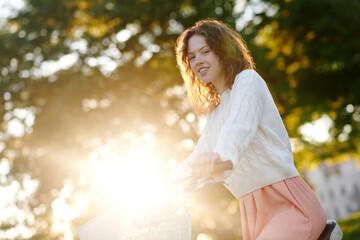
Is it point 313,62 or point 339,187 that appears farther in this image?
point 339,187

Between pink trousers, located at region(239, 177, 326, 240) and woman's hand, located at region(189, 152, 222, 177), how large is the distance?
1.44 ft

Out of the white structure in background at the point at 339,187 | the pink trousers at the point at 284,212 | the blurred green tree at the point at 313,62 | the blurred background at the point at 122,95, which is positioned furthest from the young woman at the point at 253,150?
the white structure in background at the point at 339,187

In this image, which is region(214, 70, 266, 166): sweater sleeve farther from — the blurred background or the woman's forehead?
the blurred background

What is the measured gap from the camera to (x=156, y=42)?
1136 cm

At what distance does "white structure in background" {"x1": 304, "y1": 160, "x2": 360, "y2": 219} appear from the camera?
5709cm

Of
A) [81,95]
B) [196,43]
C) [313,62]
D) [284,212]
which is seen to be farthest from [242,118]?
[313,62]

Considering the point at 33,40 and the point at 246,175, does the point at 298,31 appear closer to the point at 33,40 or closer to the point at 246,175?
the point at 33,40

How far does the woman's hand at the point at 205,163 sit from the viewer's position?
1229 millimetres

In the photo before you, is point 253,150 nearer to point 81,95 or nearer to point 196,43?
point 196,43

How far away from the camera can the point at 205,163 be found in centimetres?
124

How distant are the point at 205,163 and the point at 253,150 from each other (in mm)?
445

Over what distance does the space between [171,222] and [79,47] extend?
10.9 metres

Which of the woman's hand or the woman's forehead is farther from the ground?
the woman's forehead

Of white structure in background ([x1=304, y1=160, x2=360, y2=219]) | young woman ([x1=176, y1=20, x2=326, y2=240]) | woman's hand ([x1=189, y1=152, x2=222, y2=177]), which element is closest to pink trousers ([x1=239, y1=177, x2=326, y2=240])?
young woman ([x1=176, y1=20, x2=326, y2=240])
